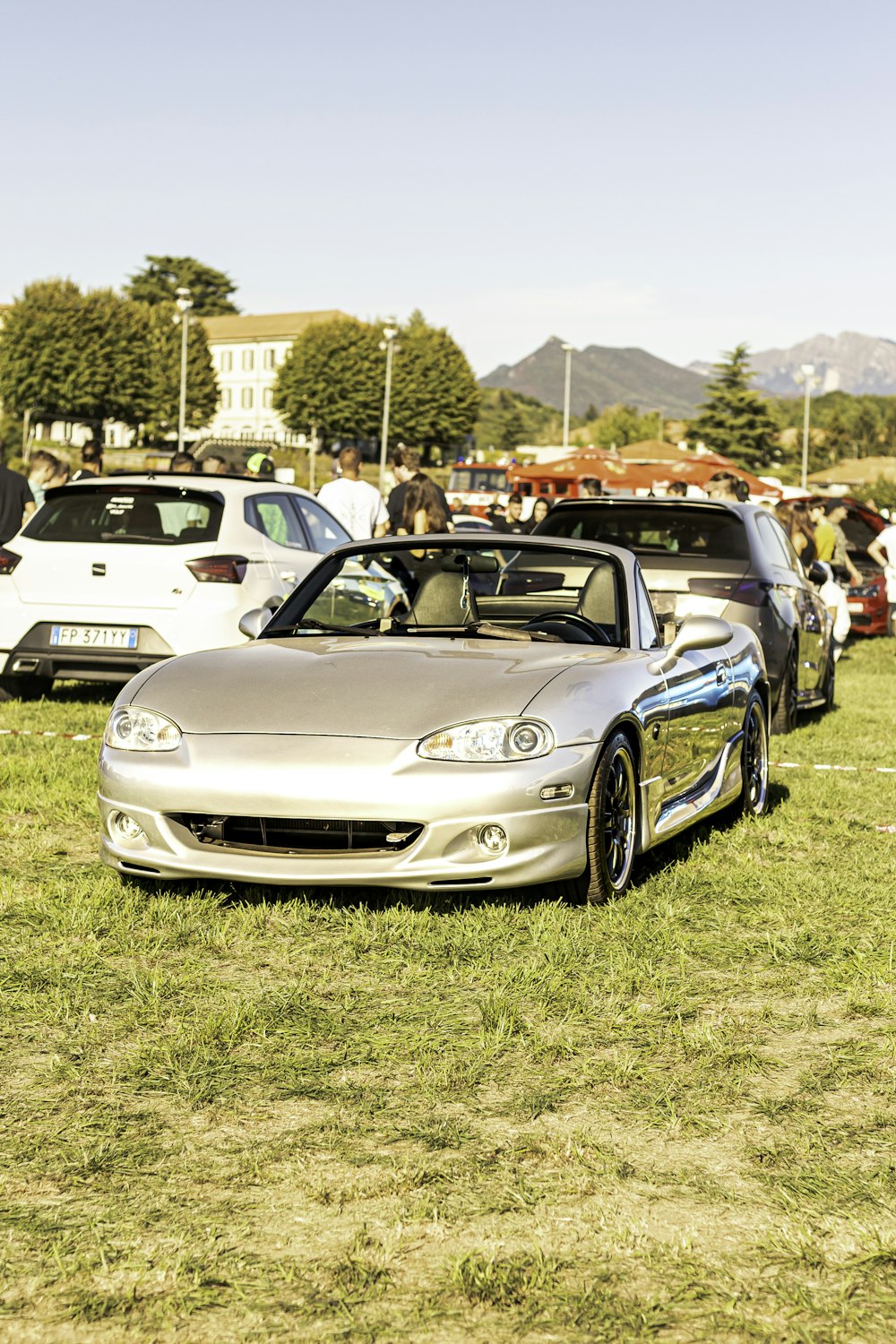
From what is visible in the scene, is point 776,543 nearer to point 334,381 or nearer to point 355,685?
point 355,685

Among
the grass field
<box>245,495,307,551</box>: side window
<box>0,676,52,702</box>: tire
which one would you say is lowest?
<box>0,676,52,702</box>: tire

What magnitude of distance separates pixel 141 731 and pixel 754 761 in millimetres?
3418

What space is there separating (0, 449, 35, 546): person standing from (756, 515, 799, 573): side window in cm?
516

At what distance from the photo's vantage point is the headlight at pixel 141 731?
19.3ft

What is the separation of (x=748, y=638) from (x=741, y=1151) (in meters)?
4.94

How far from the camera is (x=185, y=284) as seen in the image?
142625 mm

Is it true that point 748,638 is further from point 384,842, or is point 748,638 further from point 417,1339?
point 417,1339

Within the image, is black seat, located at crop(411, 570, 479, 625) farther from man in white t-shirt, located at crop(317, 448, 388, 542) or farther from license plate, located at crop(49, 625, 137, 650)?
man in white t-shirt, located at crop(317, 448, 388, 542)

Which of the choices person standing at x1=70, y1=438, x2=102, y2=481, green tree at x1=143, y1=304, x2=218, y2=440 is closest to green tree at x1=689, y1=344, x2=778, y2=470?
green tree at x1=143, y1=304, x2=218, y2=440

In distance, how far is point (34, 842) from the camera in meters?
7.10

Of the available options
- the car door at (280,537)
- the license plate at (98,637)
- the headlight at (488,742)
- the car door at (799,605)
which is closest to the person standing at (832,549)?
the car door at (799,605)

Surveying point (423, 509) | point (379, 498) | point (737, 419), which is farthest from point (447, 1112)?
point (737, 419)

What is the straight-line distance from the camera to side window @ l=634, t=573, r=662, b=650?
7.05 metres

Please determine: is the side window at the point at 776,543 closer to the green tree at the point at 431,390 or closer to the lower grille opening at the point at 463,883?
the lower grille opening at the point at 463,883
